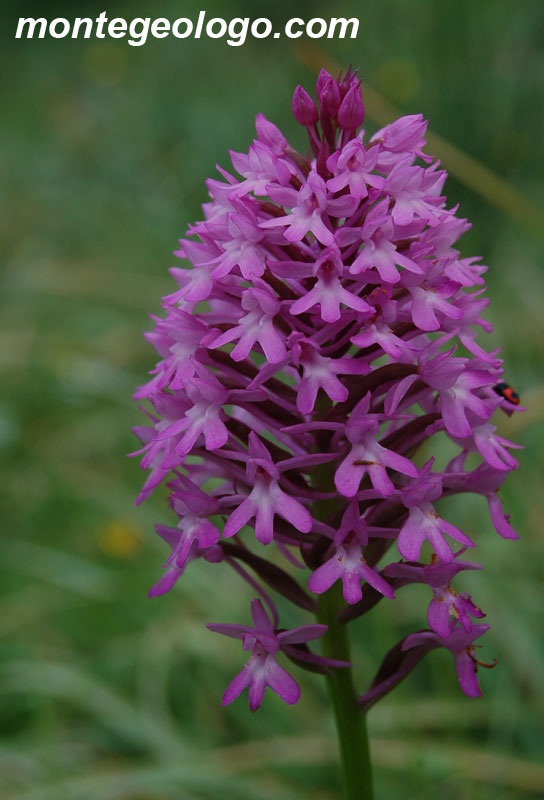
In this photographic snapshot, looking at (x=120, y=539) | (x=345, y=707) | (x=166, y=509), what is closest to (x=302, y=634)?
(x=345, y=707)

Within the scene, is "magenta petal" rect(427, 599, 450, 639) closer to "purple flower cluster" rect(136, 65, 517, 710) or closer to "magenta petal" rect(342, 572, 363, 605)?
"purple flower cluster" rect(136, 65, 517, 710)

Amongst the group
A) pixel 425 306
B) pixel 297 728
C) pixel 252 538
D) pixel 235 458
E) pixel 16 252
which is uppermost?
pixel 16 252

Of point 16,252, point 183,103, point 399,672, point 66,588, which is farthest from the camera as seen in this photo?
point 183,103

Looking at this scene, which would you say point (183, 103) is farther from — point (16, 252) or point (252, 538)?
point (252, 538)

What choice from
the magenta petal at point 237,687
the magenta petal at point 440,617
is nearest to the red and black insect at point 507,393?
the magenta petal at point 440,617

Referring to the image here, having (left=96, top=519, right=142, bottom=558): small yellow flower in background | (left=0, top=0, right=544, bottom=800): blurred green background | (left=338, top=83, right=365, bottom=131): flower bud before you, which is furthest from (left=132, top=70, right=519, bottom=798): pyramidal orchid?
(left=96, top=519, right=142, bottom=558): small yellow flower in background

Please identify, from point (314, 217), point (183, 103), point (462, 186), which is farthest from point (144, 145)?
point (314, 217)
